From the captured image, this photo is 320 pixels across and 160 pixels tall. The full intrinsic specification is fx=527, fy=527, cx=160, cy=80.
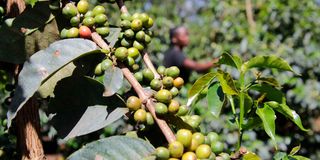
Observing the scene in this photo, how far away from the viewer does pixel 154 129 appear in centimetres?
103

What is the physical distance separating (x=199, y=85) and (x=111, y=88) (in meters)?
0.27

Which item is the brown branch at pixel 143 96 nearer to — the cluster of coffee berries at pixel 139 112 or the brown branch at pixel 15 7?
the cluster of coffee berries at pixel 139 112

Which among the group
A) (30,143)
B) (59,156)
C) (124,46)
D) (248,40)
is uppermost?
(124,46)

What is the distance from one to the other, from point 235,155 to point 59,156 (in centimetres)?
273

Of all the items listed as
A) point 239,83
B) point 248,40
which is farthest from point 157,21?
point 239,83

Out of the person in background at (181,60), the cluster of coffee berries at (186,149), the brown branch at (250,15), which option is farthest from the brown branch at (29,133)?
the brown branch at (250,15)

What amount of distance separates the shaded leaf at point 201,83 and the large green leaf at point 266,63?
0.07 m

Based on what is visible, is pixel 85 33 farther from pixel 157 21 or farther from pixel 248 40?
pixel 157 21

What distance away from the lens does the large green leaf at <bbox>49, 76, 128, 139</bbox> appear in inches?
40.4

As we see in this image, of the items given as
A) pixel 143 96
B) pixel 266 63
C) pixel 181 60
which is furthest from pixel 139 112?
pixel 181 60

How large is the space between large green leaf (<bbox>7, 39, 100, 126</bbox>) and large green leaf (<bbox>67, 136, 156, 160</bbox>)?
0.48 feet

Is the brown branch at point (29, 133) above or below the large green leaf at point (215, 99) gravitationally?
below

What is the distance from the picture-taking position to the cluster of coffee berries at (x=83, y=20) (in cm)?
106

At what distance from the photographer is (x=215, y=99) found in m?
1.17
